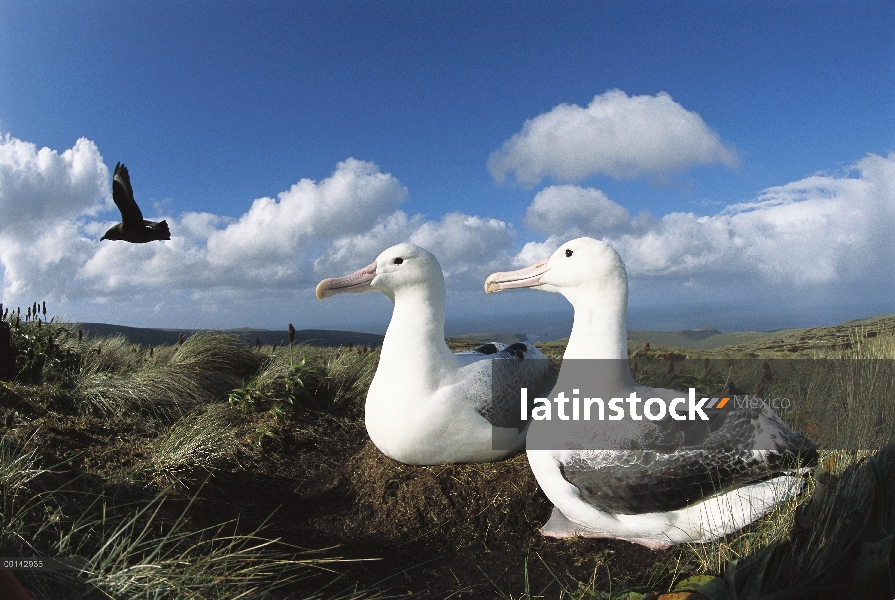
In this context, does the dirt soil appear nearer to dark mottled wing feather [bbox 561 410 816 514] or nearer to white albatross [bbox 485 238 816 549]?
white albatross [bbox 485 238 816 549]

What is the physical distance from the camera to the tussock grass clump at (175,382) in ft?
23.6

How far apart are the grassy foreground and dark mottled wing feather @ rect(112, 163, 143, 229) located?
6.83 ft

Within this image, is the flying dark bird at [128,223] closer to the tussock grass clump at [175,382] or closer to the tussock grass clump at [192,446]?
the tussock grass clump at [175,382]

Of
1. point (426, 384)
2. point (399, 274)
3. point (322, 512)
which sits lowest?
point (322, 512)

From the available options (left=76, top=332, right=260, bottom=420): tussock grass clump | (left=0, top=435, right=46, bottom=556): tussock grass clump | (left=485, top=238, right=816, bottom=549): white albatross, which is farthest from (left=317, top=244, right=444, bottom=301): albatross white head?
(left=76, top=332, right=260, bottom=420): tussock grass clump

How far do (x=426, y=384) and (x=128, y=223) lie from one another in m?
4.24

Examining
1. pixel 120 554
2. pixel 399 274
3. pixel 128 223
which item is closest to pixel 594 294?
pixel 399 274

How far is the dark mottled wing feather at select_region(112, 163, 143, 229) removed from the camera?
6.54 meters

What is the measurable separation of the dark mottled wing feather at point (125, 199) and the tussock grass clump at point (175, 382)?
206 cm

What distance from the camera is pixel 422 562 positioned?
4.17m

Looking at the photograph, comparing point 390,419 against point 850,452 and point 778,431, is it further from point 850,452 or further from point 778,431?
point 850,452

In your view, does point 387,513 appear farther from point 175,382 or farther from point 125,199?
point 125,199

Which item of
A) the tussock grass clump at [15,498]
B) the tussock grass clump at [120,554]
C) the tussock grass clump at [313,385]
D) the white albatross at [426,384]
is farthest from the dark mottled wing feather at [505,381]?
the tussock grass clump at [15,498]

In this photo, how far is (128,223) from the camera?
22.3 feet
